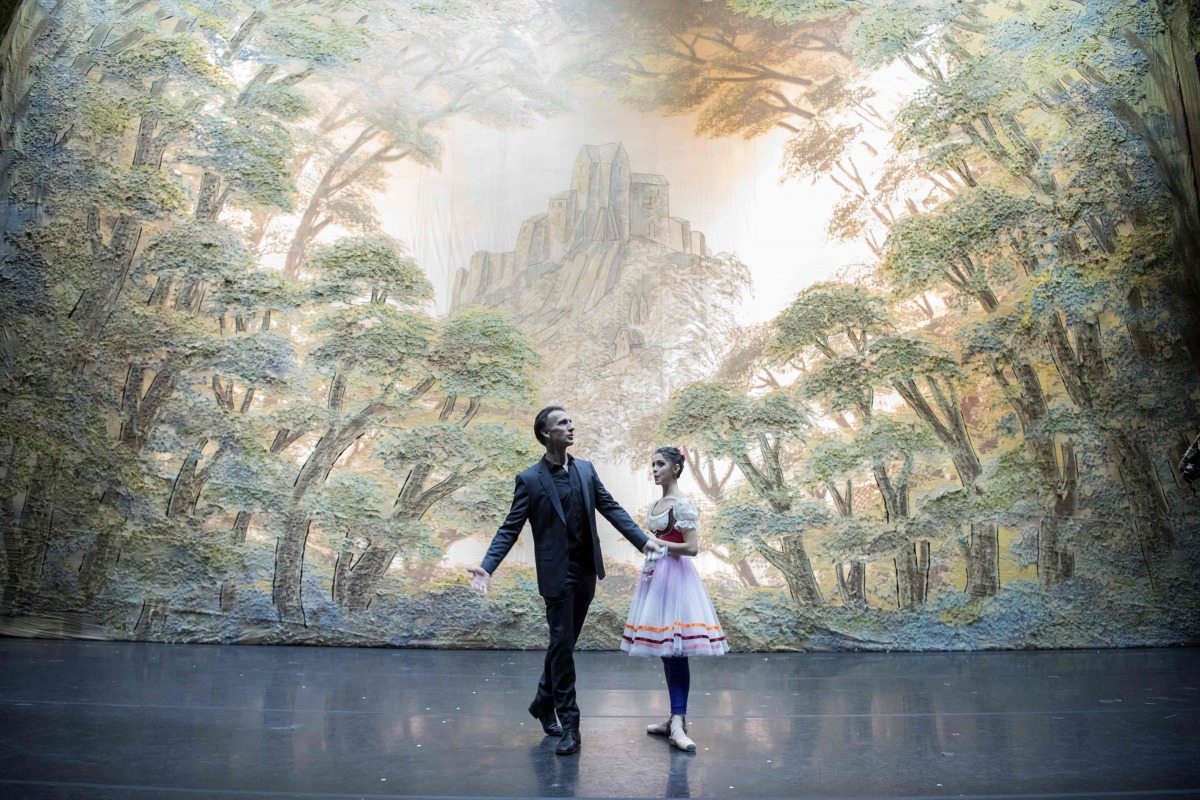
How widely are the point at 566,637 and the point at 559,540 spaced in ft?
1.26

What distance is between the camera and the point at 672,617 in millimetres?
3697

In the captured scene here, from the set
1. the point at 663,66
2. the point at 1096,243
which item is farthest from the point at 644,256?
the point at 1096,243

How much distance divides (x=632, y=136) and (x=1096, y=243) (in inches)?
140

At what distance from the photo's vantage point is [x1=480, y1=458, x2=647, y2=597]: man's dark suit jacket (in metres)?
3.74

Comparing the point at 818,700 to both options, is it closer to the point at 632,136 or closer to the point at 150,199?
the point at 632,136

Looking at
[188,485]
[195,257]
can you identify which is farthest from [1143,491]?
[195,257]

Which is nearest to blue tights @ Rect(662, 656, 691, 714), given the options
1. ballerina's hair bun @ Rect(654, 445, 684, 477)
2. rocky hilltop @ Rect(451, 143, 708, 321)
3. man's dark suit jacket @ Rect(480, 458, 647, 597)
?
man's dark suit jacket @ Rect(480, 458, 647, 597)

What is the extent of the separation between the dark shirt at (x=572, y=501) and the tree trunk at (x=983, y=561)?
3955 millimetres

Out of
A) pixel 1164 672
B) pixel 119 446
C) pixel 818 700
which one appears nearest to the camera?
pixel 818 700

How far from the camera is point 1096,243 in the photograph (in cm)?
684

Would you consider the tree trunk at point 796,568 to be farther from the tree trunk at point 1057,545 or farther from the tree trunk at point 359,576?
the tree trunk at point 359,576

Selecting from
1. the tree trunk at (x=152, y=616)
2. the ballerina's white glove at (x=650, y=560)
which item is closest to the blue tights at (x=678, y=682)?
the ballerina's white glove at (x=650, y=560)

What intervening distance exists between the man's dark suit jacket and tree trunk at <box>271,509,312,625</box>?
3.47 metres

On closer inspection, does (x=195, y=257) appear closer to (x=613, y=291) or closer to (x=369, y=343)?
(x=369, y=343)
